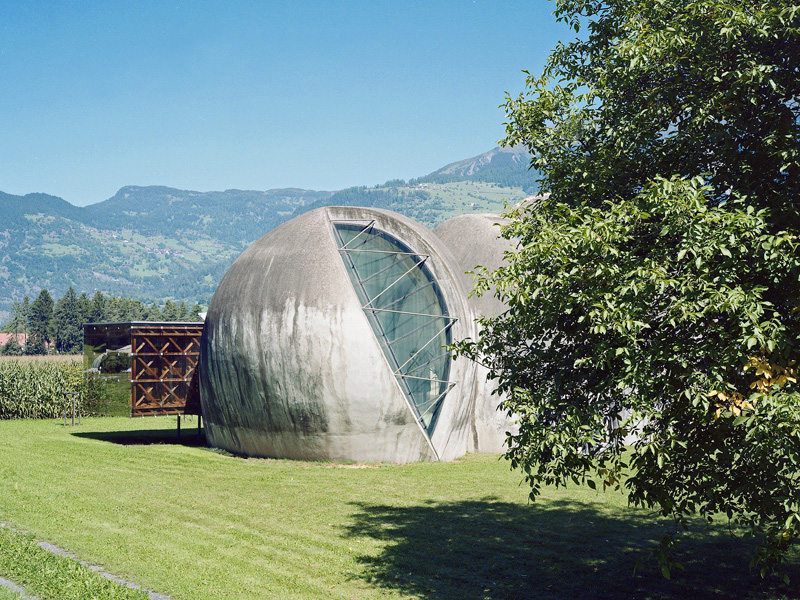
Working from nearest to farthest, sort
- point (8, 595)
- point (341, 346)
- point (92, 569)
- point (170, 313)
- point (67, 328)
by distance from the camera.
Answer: point (8, 595)
point (92, 569)
point (341, 346)
point (67, 328)
point (170, 313)

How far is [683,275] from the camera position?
7762mm

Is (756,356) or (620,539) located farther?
(620,539)

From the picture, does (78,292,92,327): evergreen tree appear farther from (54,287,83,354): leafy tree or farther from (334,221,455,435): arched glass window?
(334,221,455,435): arched glass window

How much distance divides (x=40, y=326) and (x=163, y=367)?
139 metres

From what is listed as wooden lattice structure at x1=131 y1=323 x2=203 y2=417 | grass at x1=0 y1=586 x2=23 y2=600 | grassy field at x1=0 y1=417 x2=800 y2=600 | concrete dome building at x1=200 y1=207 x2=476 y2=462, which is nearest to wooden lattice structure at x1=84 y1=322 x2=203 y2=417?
wooden lattice structure at x1=131 y1=323 x2=203 y2=417

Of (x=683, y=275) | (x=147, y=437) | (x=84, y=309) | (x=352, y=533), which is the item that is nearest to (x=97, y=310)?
(x=84, y=309)

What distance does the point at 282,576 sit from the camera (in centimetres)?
1030

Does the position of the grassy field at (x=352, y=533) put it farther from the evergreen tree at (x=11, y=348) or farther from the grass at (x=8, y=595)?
the evergreen tree at (x=11, y=348)

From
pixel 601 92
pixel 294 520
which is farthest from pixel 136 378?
pixel 601 92

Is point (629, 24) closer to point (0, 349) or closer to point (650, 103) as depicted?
point (650, 103)

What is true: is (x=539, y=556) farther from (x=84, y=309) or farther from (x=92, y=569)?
(x=84, y=309)

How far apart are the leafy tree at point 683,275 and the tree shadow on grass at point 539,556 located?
2237 millimetres

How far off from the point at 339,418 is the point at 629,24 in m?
14.6

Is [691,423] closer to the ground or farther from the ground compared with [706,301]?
closer to the ground
